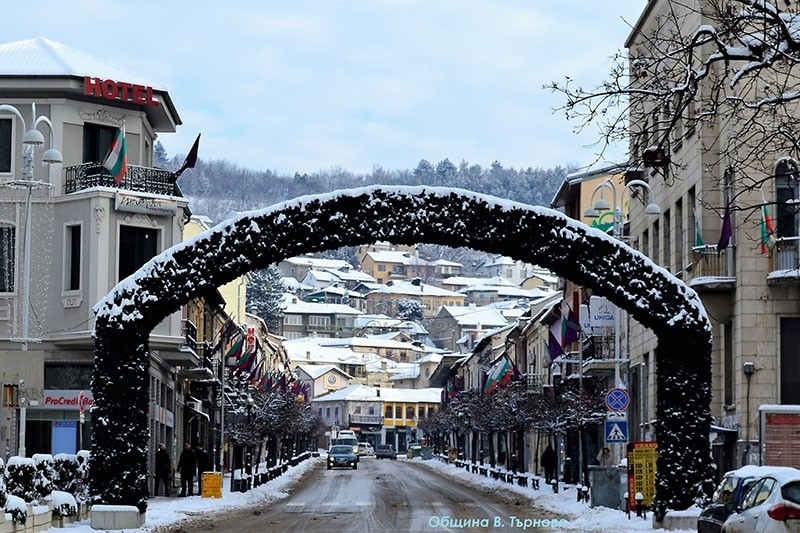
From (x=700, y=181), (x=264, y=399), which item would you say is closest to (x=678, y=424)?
(x=700, y=181)

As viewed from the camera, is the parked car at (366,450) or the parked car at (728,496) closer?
the parked car at (728,496)

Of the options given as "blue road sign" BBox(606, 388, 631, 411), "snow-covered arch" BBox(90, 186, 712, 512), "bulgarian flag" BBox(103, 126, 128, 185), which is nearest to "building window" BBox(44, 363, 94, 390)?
"bulgarian flag" BBox(103, 126, 128, 185)

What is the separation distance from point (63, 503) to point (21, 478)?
1943 millimetres

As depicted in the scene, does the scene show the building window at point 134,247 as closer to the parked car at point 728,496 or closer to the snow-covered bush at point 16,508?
the snow-covered bush at point 16,508

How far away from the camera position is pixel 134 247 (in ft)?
157

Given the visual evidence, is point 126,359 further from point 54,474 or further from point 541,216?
point 541,216

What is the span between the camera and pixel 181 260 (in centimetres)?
2845

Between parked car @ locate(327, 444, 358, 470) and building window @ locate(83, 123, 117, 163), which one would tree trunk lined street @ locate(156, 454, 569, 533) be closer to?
building window @ locate(83, 123, 117, 163)

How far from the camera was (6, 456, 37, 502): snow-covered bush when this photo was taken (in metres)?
25.6

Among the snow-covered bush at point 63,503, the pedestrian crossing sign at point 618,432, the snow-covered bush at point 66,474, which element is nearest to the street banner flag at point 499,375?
the pedestrian crossing sign at point 618,432

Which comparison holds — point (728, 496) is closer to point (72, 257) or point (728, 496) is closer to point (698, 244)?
point (698, 244)

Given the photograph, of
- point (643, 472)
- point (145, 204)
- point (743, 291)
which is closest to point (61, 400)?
point (145, 204)

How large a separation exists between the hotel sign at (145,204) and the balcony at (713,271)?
1684 centimetres

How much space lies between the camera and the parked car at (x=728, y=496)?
21.8 metres
